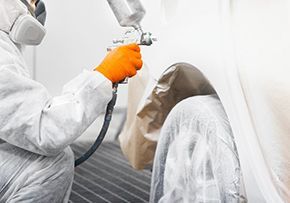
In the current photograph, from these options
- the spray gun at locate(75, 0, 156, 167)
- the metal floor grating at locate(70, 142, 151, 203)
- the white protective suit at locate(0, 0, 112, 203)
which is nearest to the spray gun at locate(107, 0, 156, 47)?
the spray gun at locate(75, 0, 156, 167)

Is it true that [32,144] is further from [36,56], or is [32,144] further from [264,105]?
[36,56]

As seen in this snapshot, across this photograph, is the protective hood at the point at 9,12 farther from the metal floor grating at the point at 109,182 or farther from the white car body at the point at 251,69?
the metal floor grating at the point at 109,182

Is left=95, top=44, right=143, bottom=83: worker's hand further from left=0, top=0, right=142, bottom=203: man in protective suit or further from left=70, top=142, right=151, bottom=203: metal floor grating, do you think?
left=70, top=142, right=151, bottom=203: metal floor grating

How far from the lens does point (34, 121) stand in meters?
1.30

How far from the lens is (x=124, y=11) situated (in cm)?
141

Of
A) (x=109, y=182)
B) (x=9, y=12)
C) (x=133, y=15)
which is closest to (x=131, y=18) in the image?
(x=133, y=15)

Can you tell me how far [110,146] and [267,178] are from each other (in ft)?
6.73

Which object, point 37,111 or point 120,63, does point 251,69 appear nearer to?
point 120,63

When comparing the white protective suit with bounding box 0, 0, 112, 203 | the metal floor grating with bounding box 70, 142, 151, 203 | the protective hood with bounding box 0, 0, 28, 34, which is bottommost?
the metal floor grating with bounding box 70, 142, 151, 203

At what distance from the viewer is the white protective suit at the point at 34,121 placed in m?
1.30

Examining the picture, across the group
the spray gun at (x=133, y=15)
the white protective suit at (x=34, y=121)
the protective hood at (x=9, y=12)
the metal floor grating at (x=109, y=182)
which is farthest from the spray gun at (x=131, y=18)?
the metal floor grating at (x=109, y=182)

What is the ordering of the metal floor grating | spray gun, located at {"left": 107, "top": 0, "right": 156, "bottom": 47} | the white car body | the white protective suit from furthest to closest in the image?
the metal floor grating
spray gun, located at {"left": 107, "top": 0, "right": 156, "bottom": 47}
the white protective suit
the white car body

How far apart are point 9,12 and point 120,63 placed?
314 mm

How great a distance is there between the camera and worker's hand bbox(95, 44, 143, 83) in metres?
1.39
